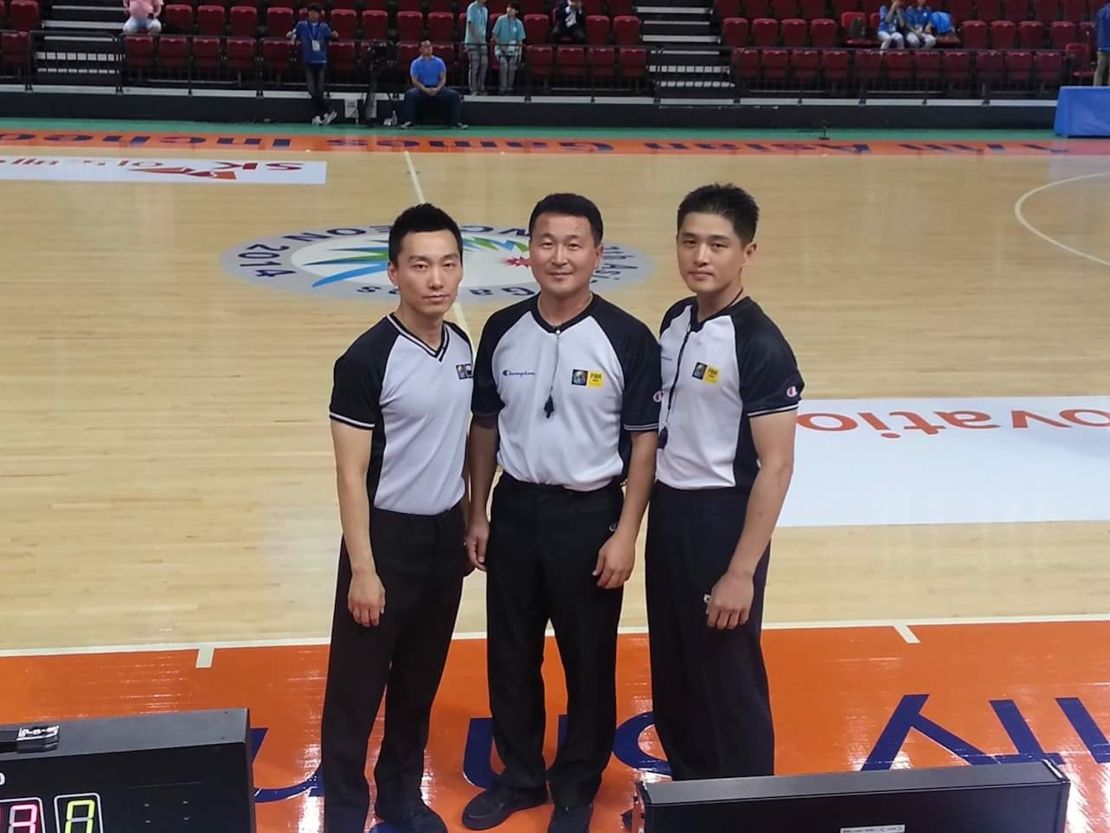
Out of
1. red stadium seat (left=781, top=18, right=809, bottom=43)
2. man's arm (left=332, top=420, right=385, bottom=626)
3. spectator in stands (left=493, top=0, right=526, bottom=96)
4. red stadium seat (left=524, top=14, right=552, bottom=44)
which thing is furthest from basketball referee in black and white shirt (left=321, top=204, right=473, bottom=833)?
red stadium seat (left=781, top=18, right=809, bottom=43)

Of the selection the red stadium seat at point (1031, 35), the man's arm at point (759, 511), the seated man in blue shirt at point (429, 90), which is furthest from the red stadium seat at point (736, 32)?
the man's arm at point (759, 511)

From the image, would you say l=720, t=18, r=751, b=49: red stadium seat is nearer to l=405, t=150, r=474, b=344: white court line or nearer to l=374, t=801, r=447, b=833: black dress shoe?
l=405, t=150, r=474, b=344: white court line

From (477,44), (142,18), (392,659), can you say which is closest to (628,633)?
(392,659)

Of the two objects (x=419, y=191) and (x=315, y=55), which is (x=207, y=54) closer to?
(x=315, y=55)

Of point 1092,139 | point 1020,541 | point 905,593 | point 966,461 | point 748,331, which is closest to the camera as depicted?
point 748,331

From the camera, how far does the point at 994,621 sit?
14.4 feet

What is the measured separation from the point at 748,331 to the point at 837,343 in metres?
5.40

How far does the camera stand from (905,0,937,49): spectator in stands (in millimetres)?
20938

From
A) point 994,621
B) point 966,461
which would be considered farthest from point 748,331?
point 966,461

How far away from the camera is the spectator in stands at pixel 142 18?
19078 mm

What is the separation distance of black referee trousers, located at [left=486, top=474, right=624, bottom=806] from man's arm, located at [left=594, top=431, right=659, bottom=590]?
0.15 feet

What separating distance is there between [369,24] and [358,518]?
1884 cm

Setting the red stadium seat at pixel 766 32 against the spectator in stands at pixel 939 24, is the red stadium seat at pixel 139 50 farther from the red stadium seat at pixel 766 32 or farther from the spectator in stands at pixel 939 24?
the spectator in stands at pixel 939 24

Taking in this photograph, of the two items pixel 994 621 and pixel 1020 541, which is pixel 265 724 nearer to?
pixel 994 621
